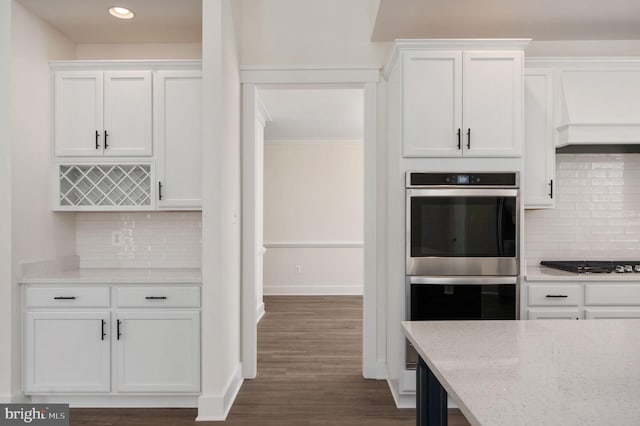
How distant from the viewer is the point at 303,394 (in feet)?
10.7

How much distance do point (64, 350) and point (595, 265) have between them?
3.83 meters

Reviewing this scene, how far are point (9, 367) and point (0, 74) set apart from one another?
1.90 m

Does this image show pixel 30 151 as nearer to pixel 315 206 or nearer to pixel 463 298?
pixel 463 298

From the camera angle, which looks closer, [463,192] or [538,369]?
[538,369]

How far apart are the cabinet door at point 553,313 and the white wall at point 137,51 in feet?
10.4

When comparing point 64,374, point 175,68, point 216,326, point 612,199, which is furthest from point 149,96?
point 612,199

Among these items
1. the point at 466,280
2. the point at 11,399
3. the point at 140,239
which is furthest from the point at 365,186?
the point at 11,399

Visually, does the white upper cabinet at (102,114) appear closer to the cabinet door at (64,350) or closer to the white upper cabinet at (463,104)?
the cabinet door at (64,350)

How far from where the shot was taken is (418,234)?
2918mm

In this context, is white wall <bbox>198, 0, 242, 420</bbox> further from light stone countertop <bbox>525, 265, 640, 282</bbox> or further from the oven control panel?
light stone countertop <bbox>525, 265, 640, 282</bbox>

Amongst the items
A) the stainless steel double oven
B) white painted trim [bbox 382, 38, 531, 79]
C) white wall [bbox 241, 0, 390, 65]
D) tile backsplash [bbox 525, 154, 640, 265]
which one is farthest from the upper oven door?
white wall [bbox 241, 0, 390, 65]

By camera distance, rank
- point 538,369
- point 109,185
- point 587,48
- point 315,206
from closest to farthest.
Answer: point 538,369 → point 109,185 → point 587,48 → point 315,206

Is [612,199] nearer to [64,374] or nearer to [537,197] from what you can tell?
[537,197]

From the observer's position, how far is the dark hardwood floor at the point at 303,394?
9.34 ft
